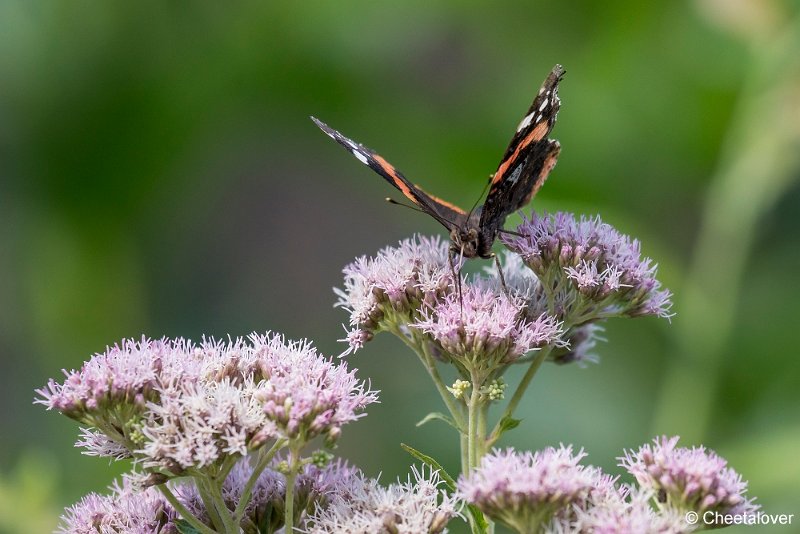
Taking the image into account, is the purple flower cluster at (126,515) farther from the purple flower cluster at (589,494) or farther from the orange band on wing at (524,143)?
the orange band on wing at (524,143)

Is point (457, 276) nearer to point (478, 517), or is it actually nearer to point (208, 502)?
point (478, 517)

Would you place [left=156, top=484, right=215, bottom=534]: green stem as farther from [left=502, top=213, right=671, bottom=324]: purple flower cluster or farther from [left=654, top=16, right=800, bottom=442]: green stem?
[left=654, top=16, right=800, bottom=442]: green stem

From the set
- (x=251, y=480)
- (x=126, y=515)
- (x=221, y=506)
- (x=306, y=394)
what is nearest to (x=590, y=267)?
A: (x=306, y=394)

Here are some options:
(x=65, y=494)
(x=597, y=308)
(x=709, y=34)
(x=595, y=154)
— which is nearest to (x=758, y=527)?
(x=597, y=308)

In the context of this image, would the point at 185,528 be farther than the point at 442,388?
No

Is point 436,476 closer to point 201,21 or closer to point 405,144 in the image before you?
point 405,144

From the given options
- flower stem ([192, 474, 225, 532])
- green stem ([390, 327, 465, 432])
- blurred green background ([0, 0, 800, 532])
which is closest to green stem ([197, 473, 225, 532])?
flower stem ([192, 474, 225, 532])

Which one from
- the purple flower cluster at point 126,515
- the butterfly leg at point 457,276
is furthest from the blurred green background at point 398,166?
the butterfly leg at point 457,276
